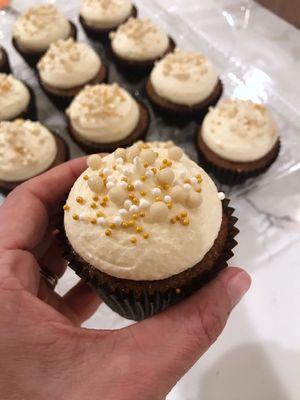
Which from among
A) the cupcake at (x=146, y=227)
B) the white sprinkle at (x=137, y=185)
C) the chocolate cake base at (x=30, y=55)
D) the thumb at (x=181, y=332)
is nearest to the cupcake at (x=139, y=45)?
the chocolate cake base at (x=30, y=55)

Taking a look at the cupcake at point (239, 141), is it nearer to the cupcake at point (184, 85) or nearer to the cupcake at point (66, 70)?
the cupcake at point (184, 85)

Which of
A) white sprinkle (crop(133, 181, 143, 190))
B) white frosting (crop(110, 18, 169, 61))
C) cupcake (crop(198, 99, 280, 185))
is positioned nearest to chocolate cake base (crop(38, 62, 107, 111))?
white frosting (crop(110, 18, 169, 61))

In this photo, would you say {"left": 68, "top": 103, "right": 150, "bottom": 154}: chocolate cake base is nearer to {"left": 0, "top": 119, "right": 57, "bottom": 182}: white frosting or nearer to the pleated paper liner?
{"left": 0, "top": 119, "right": 57, "bottom": 182}: white frosting

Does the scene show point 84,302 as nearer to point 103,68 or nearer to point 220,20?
point 103,68

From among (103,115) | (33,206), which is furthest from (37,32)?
(33,206)

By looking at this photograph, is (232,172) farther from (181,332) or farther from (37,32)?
(37,32)
